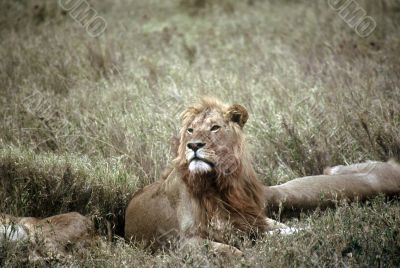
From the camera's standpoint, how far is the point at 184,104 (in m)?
7.55

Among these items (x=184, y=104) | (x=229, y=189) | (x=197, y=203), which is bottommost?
(x=197, y=203)

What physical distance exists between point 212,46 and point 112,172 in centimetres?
512

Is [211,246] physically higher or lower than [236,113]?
lower

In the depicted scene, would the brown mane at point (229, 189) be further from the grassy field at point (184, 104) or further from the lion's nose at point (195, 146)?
the grassy field at point (184, 104)

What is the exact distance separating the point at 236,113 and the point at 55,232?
167cm

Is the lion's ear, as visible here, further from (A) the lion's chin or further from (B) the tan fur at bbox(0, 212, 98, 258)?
(B) the tan fur at bbox(0, 212, 98, 258)

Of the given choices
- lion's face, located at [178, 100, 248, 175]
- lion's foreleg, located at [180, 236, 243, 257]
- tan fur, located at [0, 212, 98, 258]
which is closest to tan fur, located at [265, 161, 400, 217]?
lion's face, located at [178, 100, 248, 175]

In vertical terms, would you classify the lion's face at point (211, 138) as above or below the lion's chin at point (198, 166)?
above

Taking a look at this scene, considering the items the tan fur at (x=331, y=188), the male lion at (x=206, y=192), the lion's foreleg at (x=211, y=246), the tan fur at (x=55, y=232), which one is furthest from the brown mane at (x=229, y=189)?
the tan fur at (x=55, y=232)

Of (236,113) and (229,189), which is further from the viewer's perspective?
(236,113)

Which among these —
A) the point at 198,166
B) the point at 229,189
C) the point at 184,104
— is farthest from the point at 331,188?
the point at 184,104

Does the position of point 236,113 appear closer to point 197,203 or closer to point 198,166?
point 198,166

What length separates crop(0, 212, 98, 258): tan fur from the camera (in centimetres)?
494

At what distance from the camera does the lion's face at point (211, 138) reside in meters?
4.97
